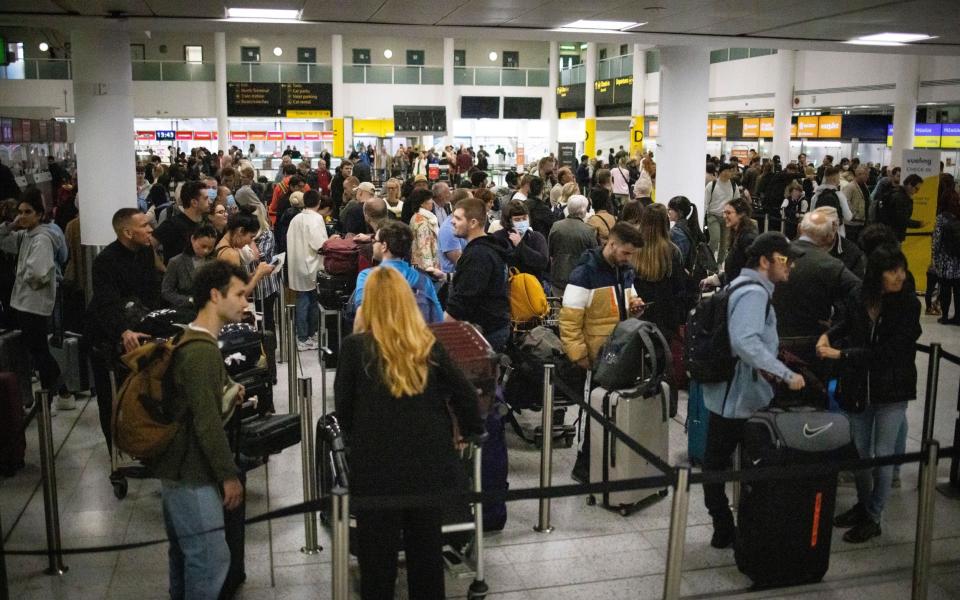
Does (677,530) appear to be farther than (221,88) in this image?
No

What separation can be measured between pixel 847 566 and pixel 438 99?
34.3 metres

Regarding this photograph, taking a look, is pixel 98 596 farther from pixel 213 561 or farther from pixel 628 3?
pixel 628 3

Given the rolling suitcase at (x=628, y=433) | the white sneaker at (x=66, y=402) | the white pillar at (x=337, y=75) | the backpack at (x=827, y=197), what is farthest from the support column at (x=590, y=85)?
the rolling suitcase at (x=628, y=433)

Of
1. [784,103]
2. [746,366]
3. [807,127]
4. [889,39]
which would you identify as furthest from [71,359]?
[784,103]

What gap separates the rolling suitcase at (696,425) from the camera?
642 cm

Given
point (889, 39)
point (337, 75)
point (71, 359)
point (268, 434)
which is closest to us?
point (268, 434)

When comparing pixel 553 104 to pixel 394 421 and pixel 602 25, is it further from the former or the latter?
pixel 394 421

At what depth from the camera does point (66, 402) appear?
8203 millimetres

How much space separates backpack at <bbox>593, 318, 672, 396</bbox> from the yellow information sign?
31.7 m

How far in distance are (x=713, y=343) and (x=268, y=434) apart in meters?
2.55

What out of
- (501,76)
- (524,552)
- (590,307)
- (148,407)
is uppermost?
(501,76)

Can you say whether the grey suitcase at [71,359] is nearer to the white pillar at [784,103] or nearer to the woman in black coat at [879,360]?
the woman in black coat at [879,360]

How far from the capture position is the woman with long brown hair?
692 centimetres

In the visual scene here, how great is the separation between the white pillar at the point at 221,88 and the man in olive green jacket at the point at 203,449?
3305 cm
